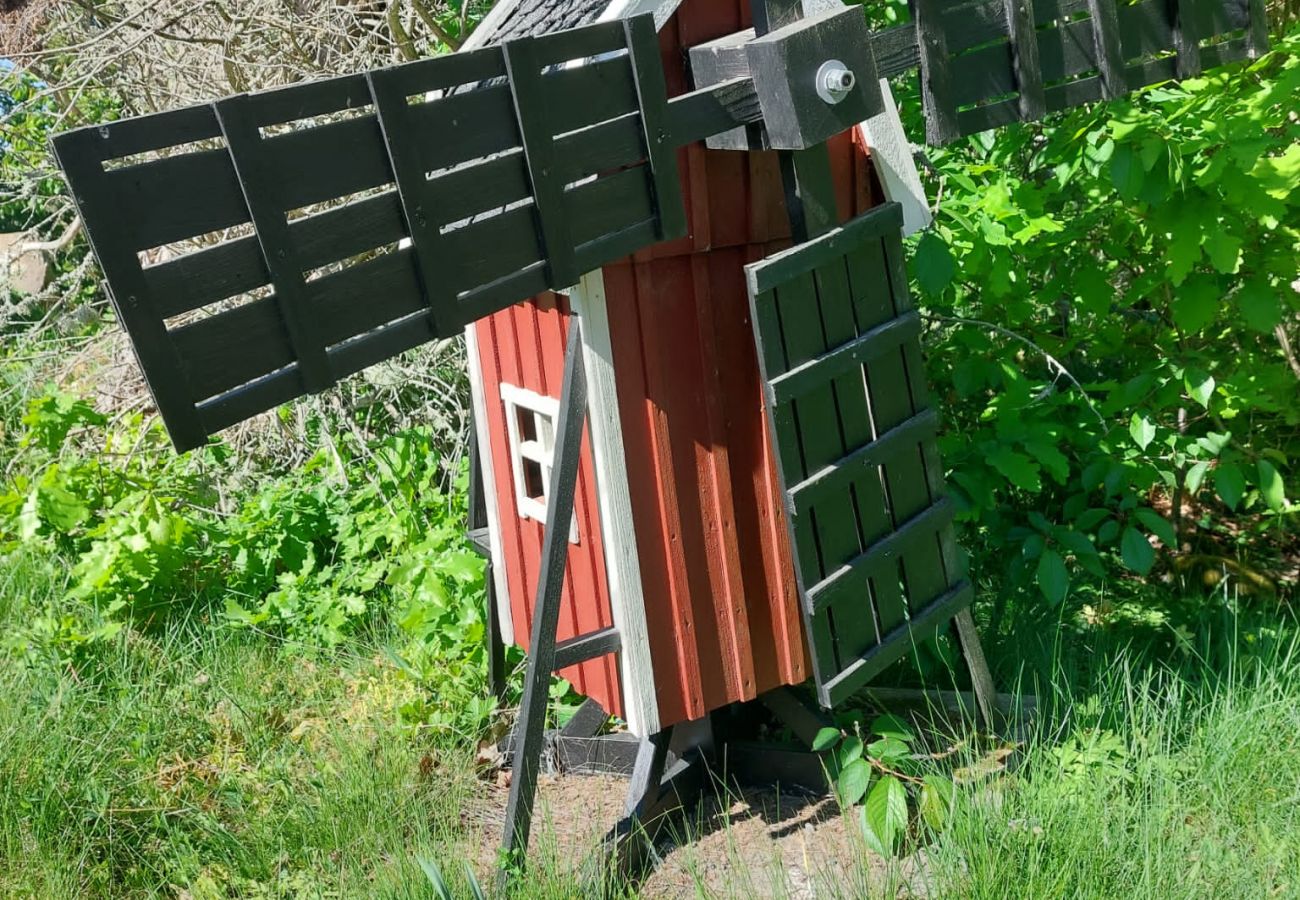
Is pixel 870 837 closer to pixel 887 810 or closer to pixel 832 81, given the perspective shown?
pixel 887 810

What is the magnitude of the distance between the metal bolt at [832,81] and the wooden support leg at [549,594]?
80cm

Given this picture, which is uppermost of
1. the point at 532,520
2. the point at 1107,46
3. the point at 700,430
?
the point at 1107,46

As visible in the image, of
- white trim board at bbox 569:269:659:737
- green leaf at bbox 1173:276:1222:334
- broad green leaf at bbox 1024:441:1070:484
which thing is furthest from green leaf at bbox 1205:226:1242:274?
white trim board at bbox 569:269:659:737

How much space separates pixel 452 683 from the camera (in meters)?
4.49

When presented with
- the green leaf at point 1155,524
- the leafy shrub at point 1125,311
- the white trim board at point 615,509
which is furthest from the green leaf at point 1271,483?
the white trim board at point 615,509

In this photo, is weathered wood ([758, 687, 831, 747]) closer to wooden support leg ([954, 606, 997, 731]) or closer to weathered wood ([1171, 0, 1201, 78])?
wooden support leg ([954, 606, 997, 731])

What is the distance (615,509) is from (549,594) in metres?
0.29

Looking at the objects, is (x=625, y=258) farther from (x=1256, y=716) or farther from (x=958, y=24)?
(x=1256, y=716)

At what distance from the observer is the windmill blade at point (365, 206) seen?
2182 millimetres

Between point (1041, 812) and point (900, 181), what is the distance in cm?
164

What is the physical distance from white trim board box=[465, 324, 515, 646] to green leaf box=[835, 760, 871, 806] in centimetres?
122

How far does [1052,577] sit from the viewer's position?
3.82 meters

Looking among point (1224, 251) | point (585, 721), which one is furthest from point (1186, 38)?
point (585, 721)

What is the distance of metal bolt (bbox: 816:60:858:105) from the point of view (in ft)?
9.66
